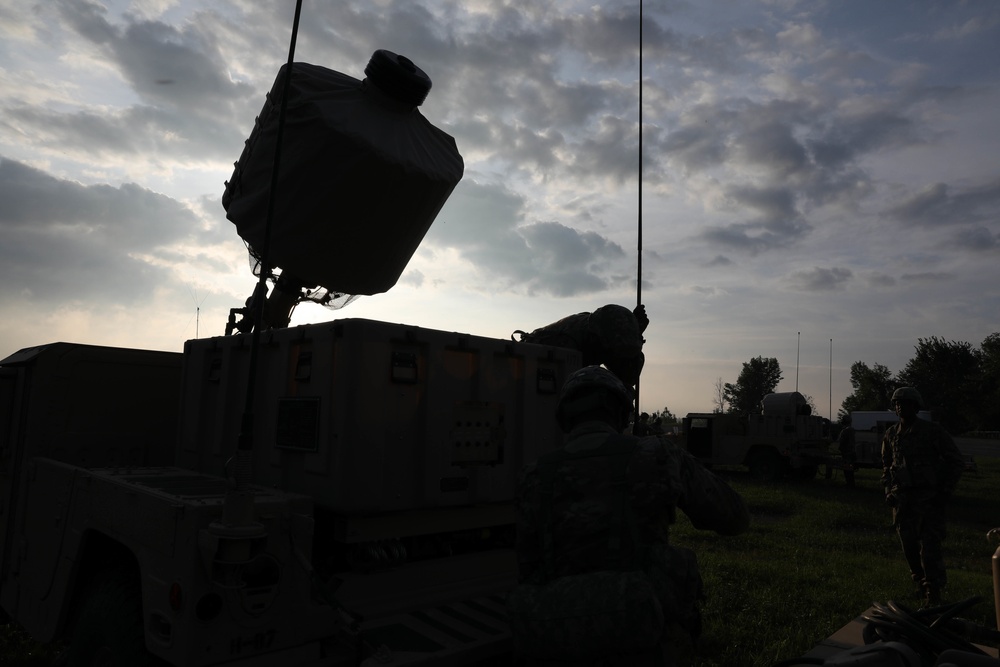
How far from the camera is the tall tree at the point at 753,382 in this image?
9288 centimetres

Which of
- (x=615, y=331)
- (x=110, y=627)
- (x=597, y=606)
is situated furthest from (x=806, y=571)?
(x=110, y=627)

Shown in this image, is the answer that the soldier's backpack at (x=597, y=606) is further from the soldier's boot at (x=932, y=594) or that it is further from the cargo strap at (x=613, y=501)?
the soldier's boot at (x=932, y=594)

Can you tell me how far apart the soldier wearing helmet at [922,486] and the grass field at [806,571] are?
0.94ft

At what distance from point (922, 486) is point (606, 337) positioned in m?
4.55

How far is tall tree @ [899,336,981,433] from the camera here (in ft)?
191

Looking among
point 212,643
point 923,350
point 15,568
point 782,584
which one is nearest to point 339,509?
point 212,643

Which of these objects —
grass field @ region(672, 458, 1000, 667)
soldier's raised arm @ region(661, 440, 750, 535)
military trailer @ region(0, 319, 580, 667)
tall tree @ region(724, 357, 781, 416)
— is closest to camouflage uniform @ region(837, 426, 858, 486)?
grass field @ region(672, 458, 1000, 667)

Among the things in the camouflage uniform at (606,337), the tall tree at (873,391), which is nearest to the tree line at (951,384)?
the tall tree at (873,391)

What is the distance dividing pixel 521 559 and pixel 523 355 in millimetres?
1288

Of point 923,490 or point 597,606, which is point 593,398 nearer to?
point 597,606

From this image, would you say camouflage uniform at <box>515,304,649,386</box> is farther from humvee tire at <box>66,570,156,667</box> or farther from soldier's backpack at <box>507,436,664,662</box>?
humvee tire at <box>66,570,156,667</box>

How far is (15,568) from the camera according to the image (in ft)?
13.3

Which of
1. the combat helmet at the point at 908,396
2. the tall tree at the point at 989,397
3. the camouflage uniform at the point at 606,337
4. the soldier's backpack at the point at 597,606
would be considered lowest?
the soldier's backpack at the point at 597,606

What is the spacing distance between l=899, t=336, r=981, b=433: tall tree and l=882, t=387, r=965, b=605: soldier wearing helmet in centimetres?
5924
